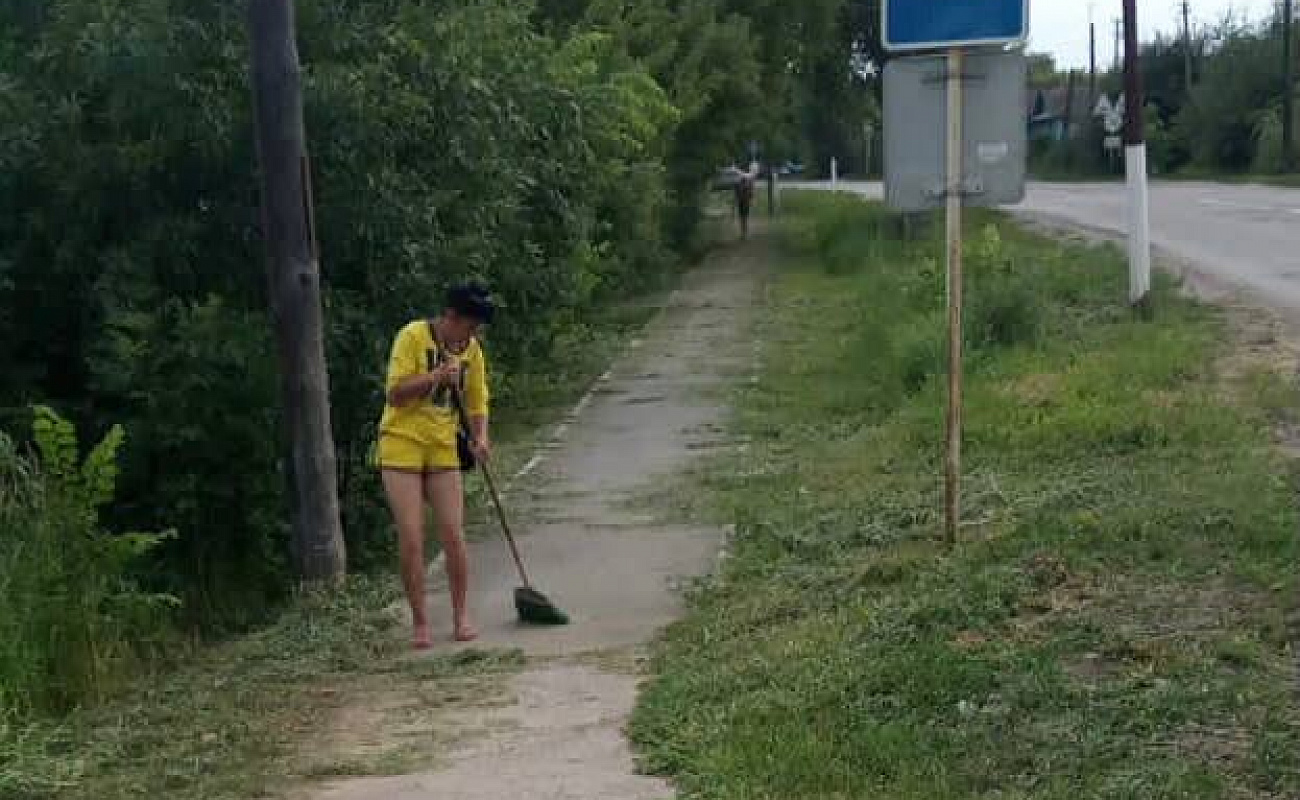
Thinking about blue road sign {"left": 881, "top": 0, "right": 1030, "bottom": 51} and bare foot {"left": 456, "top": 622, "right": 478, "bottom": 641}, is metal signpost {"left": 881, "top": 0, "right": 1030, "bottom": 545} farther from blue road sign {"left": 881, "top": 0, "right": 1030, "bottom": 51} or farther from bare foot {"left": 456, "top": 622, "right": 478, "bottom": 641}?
bare foot {"left": 456, "top": 622, "right": 478, "bottom": 641}

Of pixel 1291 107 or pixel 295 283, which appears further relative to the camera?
pixel 1291 107

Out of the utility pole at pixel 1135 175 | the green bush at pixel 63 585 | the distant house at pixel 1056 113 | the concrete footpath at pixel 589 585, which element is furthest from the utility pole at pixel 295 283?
the distant house at pixel 1056 113

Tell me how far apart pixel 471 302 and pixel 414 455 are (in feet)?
2.55

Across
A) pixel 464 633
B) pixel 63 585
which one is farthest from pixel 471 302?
pixel 63 585

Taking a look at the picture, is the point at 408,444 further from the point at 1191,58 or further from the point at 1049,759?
the point at 1191,58

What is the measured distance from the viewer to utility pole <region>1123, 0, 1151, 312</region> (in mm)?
16078

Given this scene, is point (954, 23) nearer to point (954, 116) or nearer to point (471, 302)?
point (954, 116)

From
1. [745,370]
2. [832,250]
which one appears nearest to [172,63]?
[745,370]

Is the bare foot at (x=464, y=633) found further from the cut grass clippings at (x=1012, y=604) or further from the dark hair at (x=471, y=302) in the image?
the dark hair at (x=471, y=302)

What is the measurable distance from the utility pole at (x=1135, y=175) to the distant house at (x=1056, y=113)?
62.3m

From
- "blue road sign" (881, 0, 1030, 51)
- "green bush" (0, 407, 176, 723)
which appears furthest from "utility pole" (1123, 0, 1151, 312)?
"green bush" (0, 407, 176, 723)

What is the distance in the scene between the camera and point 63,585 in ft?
25.2

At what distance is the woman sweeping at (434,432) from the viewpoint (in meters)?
7.57

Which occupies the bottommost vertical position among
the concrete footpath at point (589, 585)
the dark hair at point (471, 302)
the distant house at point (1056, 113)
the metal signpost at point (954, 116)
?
the concrete footpath at point (589, 585)
